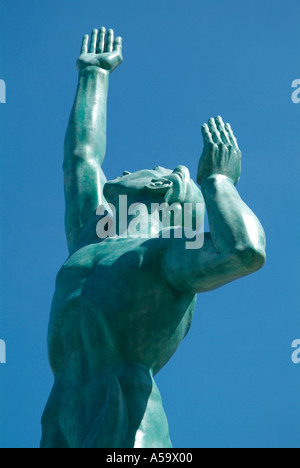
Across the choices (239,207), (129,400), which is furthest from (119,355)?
(239,207)

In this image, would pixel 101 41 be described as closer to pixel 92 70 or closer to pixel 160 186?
pixel 92 70

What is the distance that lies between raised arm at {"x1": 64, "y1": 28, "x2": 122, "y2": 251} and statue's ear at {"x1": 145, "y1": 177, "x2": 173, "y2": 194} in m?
0.61

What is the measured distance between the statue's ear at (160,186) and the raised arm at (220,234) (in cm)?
79

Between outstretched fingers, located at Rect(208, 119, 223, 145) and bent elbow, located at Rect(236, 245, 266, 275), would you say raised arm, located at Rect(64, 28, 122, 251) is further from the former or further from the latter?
bent elbow, located at Rect(236, 245, 266, 275)

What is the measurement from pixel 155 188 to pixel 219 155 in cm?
100

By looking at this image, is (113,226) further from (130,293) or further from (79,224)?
(130,293)

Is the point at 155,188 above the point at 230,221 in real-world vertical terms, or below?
above

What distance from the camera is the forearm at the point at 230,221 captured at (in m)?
6.65

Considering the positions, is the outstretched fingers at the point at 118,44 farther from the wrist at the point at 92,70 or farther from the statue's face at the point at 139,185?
the statue's face at the point at 139,185

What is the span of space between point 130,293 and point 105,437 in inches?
45.1

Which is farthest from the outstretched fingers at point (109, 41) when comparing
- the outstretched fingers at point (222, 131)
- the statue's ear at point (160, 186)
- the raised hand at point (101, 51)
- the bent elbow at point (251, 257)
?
the bent elbow at point (251, 257)

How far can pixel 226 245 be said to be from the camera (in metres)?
6.70

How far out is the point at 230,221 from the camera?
6766 mm

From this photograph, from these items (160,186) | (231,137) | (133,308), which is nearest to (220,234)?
(133,308)
